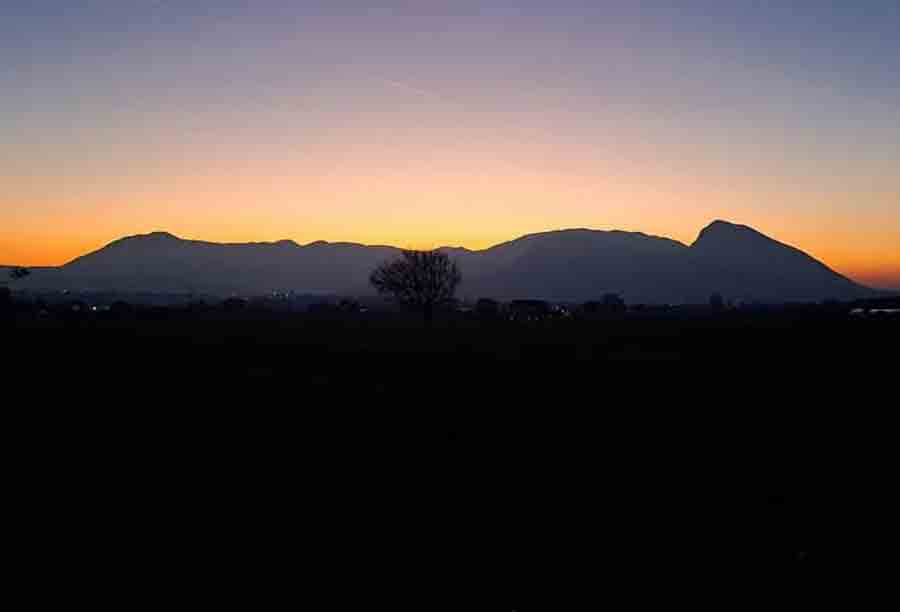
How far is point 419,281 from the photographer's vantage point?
79625 mm

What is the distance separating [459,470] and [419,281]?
67.4m

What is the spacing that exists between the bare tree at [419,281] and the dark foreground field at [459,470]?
5465 cm

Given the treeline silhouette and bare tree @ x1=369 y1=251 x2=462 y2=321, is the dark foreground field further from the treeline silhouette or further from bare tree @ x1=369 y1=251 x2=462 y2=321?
bare tree @ x1=369 y1=251 x2=462 y2=321

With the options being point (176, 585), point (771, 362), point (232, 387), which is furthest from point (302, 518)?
point (771, 362)

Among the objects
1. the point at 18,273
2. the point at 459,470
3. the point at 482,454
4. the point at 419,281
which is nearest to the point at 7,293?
the point at 18,273

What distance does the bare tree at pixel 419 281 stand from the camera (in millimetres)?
79438

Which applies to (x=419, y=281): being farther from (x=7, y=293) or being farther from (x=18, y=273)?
(x=7, y=293)

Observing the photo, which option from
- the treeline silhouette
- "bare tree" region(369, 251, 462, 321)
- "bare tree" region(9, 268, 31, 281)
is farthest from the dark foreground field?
"bare tree" region(9, 268, 31, 281)

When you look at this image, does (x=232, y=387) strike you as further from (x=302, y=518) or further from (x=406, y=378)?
(x=302, y=518)

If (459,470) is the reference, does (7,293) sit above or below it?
above

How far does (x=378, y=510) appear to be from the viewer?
10.5 m

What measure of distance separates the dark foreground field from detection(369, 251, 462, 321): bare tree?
54.6 m

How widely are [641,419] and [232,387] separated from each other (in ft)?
39.9

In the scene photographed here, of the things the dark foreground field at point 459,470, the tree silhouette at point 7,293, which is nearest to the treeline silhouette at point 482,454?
the dark foreground field at point 459,470
